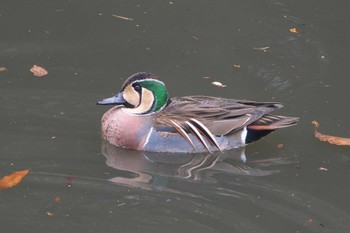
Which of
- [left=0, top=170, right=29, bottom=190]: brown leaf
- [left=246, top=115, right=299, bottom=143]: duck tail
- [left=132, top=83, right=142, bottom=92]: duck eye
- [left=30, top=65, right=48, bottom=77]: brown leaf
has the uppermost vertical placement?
[left=132, top=83, right=142, bottom=92]: duck eye

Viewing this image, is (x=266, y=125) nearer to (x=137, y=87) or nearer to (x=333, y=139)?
(x=333, y=139)

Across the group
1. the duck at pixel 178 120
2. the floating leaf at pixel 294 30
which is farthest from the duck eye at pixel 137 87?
the floating leaf at pixel 294 30

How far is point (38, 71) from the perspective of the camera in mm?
9188

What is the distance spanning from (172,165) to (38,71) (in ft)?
6.17

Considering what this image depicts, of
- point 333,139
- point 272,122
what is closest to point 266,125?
point 272,122

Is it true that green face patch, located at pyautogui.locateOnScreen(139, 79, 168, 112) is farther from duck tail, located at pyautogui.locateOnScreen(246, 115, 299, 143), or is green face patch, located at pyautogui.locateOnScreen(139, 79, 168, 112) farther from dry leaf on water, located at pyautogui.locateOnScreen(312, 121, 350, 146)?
dry leaf on water, located at pyautogui.locateOnScreen(312, 121, 350, 146)

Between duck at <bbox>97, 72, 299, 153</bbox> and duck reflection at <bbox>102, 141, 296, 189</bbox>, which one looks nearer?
duck reflection at <bbox>102, 141, 296, 189</bbox>

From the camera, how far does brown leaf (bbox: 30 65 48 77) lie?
9.14 m

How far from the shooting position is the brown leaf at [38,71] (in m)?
9.14

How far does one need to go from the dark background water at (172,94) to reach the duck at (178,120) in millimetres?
125

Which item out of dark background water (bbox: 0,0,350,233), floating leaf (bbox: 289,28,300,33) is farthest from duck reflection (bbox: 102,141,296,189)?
floating leaf (bbox: 289,28,300,33)

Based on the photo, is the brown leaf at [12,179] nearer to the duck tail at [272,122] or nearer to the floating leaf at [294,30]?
the duck tail at [272,122]

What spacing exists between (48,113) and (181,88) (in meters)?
1.37

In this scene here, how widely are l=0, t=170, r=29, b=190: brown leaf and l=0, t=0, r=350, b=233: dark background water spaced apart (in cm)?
6
